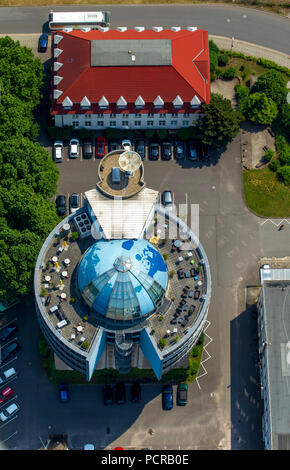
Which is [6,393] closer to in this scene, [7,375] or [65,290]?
[7,375]

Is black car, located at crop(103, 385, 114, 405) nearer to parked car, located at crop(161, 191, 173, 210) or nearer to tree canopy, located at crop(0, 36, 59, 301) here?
tree canopy, located at crop(0, 36, 59, 301)

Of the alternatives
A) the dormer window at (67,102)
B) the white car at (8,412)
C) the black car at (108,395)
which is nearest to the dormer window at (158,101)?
the dormer window at (67,102)

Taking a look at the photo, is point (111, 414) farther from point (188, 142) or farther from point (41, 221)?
point (188, 142)

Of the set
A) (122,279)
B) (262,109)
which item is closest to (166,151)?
(262,109)

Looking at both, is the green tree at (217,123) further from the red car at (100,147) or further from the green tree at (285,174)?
the red car at (100,147)

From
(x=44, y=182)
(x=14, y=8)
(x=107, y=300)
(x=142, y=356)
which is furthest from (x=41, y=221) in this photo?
(x=14, y=8)

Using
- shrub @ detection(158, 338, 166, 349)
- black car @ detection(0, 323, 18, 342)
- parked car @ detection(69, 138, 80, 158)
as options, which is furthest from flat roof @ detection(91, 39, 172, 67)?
shrub @ detection(158, 338, 166, 349)
